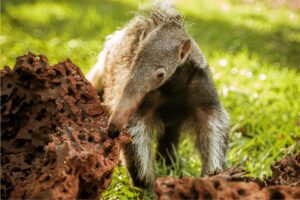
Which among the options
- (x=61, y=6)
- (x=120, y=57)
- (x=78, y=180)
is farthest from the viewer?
(x=61, y=6)

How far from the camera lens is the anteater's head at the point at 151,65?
3.22 m

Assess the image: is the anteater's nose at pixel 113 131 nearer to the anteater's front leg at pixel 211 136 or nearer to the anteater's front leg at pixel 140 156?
the anteater's front leg at pixel 140 156

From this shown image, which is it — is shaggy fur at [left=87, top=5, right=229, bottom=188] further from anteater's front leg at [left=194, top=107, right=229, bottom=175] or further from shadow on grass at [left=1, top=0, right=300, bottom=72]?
shadow on grass at [left=1, top=0, right=300, bottom=72]

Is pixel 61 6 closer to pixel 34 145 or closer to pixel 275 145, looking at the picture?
pixel 275 145

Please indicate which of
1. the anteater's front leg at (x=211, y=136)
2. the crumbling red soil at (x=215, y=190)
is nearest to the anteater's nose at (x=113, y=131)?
the crumbling red soil at (x=215, y=190)

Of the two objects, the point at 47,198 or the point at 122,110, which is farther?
the point at 122,110

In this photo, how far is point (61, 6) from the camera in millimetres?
10172

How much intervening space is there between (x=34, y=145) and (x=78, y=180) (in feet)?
1.34

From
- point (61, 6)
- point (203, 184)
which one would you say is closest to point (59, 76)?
point (203, 184)

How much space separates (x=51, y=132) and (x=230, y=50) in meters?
5.50

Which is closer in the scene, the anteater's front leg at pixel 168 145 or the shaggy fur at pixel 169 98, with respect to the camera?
the shaggy fur at pixel 169 98

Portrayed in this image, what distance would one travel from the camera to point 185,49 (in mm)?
3836

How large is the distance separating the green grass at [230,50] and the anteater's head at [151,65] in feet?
1.64

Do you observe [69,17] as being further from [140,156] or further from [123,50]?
[140,156]
